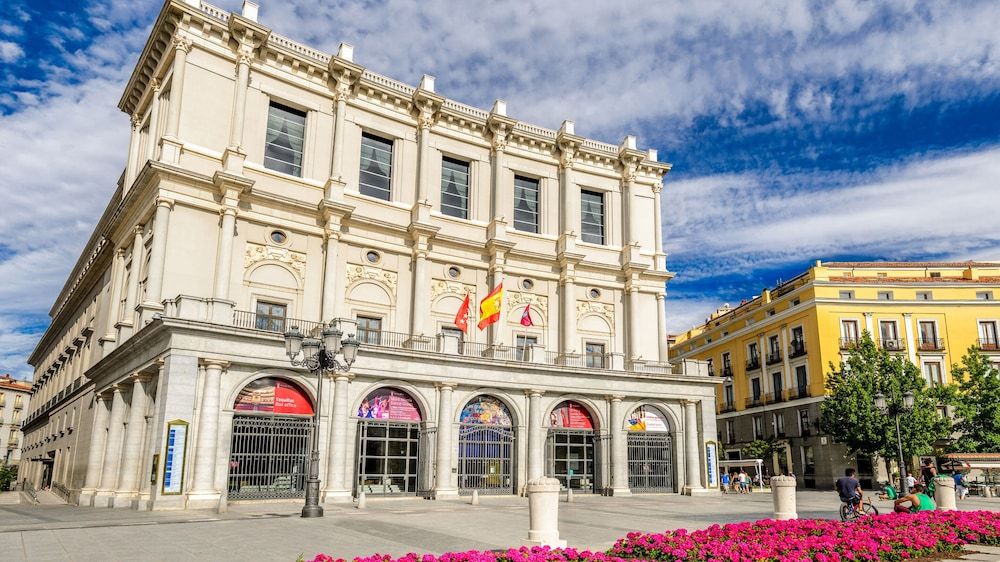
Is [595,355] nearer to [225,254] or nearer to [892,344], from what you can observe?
[225,254]

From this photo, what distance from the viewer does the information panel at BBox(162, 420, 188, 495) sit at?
21641mm

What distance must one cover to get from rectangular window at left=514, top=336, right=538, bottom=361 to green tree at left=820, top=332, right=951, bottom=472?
19.7 meters

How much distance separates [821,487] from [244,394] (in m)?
36.2

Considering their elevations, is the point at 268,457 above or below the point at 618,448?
below

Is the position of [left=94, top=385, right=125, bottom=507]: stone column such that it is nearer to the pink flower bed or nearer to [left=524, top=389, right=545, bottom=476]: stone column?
[left=524, top=389, right=545, bottom=476]: stone column

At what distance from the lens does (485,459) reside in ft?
95.6

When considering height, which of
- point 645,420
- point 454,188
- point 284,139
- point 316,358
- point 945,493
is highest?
point 284,139

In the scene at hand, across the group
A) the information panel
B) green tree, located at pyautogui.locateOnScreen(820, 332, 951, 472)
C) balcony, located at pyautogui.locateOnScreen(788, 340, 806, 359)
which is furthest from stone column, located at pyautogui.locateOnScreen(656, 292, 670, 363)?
the information panel

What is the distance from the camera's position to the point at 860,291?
48.1 meters

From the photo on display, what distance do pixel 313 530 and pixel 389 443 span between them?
1257 cm


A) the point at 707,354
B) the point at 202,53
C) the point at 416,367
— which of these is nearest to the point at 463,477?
the point at 416,367

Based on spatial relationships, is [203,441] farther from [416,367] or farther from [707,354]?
[707,354]

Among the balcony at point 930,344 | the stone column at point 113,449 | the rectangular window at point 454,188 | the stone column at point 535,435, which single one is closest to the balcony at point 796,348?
the balcony at point 930,344

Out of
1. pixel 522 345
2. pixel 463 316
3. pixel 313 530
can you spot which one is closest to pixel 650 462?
pixel 522 345
